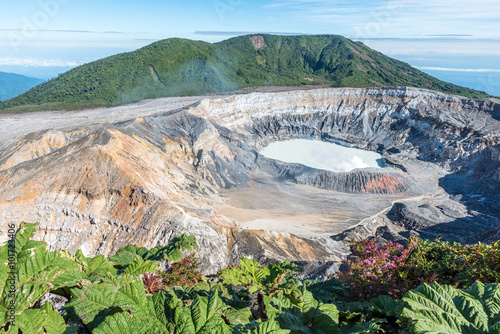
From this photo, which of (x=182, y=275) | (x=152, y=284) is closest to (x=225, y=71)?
(x=182, y=275)

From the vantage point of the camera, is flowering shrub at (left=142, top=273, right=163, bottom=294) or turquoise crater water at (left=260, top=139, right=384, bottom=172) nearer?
flowering shrub at (left=142, top=273, right=163, bottom=294)

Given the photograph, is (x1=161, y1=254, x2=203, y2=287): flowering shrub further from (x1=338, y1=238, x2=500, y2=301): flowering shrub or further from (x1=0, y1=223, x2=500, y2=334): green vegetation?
(x1=338, y1=238, x2=500, y2=301): flowering shrub

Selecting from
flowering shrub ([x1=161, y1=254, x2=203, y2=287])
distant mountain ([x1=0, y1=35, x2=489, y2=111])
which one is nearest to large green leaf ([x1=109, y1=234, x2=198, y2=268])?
flowering shrub ([x1=161, y1=254, x2=203, y2=287])

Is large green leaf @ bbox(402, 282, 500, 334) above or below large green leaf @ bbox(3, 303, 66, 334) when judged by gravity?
above

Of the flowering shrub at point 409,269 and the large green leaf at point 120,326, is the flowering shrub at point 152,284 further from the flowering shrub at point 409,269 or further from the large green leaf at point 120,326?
the flowering shrub at point 409,269

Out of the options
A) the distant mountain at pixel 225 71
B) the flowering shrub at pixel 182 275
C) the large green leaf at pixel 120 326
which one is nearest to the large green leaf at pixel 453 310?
the large green leaf at pixel 120 326

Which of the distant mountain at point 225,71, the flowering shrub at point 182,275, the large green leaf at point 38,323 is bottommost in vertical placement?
the flowering shrub at point 182,275

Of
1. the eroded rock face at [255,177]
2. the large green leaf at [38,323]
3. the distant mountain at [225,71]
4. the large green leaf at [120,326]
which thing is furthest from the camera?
the distant mountain at [225,71]
